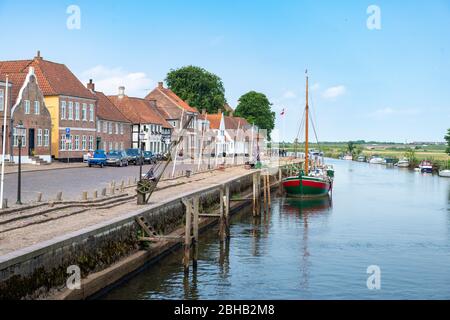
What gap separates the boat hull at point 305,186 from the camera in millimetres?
49812

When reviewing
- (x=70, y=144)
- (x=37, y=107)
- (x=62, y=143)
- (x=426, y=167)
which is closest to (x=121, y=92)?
(x=70, y=144)

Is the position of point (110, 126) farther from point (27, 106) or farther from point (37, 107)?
point (27, 106)

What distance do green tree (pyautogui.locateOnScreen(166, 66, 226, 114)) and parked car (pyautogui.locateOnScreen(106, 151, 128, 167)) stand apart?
150ft

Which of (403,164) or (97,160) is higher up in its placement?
(97,160)

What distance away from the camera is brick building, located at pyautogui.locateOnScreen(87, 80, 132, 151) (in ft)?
223

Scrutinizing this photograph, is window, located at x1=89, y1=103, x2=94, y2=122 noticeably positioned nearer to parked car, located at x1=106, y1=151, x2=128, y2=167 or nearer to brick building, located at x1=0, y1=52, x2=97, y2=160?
brick building, located at x1=0, y1=52, x2=97, y2=160

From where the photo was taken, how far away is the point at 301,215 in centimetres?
3903

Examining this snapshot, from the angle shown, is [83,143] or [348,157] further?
[348,157]

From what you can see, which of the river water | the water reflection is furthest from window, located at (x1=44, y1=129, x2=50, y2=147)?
→ the river water

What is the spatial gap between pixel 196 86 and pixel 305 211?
219ft

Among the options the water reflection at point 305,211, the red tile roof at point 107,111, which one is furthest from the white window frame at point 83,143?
the water reflection at point 305,211

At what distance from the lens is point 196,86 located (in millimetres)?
105375
